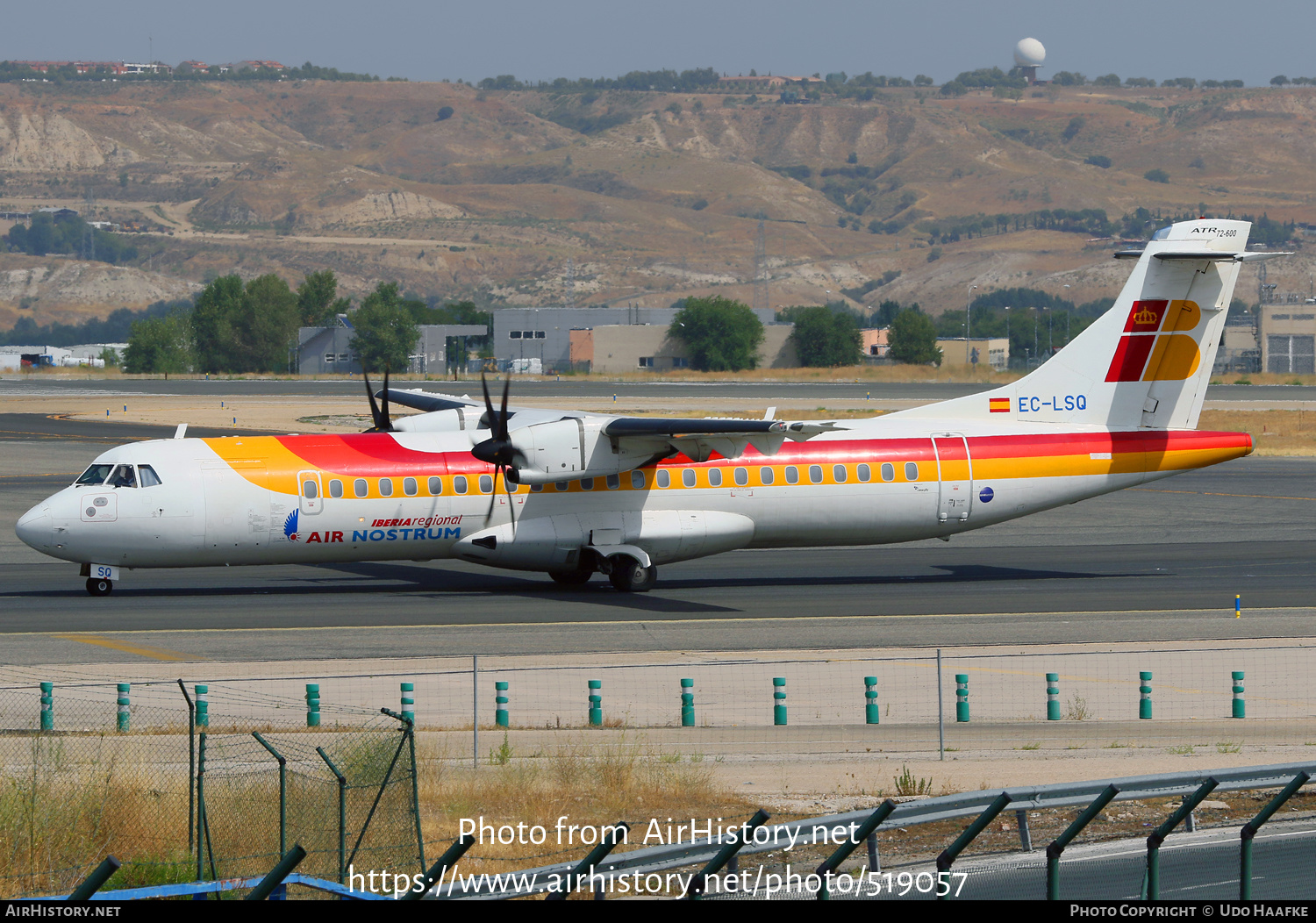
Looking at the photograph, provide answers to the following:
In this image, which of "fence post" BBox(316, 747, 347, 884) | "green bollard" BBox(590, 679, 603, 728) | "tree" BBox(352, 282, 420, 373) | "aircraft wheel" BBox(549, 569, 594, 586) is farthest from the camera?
"tree" BBox(352, 282, 420, 373)

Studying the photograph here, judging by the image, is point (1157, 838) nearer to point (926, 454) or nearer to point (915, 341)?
point (926, 454)

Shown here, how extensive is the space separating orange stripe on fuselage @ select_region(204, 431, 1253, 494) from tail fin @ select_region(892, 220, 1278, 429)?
741 millimetres

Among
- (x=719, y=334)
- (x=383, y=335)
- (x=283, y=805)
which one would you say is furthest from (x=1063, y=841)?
(x=383, y=335)

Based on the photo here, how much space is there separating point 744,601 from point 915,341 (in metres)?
151

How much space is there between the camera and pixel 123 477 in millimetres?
32719

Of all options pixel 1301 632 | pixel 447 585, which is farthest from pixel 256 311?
pixel 1301 632

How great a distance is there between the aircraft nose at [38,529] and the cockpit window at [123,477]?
4.77 ft

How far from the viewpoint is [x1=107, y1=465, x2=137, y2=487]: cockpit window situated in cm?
3262

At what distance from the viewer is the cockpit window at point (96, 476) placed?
1288 inches

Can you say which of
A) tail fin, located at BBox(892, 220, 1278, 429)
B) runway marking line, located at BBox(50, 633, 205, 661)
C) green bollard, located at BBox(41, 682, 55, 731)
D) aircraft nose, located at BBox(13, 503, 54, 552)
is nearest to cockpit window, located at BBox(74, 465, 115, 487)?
aircraft nose, located at BBox(13, 503, 54, 552)

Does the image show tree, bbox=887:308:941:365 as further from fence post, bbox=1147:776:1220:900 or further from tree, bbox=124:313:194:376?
fence post, bbox=1147:776:1220:900

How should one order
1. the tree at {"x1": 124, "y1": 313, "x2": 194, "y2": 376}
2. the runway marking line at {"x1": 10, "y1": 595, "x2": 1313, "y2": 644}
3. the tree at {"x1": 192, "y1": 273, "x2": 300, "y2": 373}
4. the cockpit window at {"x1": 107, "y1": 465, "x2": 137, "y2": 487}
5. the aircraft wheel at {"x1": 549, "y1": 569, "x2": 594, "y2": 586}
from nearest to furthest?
the runway marking line at {"x1": 10, "y1": 595, "x2": 1313, "y2": 644}, the cockpit window at {"x1": 107, "y1": 465, "x2": 137, "y2": 487}, the aircraft wheel at {"x1": 549, "y1": 569, "x2": 594, "y2": 586}, the tree at {"x1": 124, "y1": 313, "x2": 194, "y2": 376}, the tree at {"x1": 192, "y1": 273, "x2": 300, "y2": 373}

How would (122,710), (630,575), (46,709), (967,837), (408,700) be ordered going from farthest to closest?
(630,575) → (408,700) → (122,710) → (46,709) → (967,837)

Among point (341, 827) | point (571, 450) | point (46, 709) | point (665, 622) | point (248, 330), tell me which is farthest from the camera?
point (248, 330)
